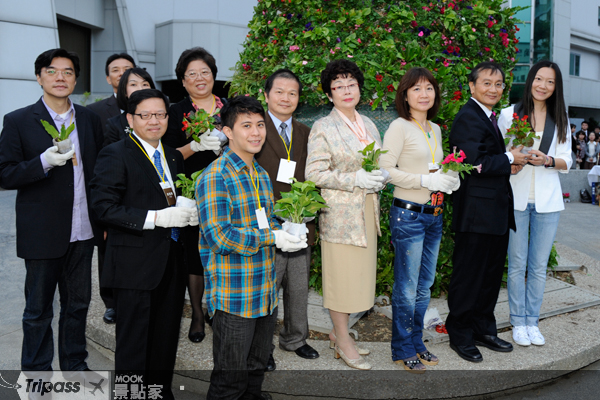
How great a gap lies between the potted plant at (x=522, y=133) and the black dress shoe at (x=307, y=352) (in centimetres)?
221

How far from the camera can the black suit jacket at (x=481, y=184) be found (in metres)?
3.52

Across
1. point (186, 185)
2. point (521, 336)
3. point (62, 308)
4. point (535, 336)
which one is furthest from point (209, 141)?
point (535, 336)

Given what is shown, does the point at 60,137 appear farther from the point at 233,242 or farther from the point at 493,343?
the point at 493,343

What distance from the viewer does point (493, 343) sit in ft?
12.4

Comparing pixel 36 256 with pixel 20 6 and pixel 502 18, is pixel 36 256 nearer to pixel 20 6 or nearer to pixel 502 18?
pixel 502 18

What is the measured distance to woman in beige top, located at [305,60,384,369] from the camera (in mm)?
3312

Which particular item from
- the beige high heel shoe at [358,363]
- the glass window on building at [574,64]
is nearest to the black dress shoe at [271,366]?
the beige high heel shoe at [358,363]

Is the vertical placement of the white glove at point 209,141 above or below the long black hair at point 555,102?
below

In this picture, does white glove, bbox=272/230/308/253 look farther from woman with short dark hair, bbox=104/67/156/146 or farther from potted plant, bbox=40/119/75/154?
woman with short dark hair, bbox=104/67/156/146

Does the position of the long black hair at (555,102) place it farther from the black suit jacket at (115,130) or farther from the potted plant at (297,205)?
the black suit jacket at (115,130)

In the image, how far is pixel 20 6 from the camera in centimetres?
1206

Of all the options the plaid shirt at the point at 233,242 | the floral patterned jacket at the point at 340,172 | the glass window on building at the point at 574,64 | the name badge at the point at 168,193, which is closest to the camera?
the plaid shirt at the point at 233,242

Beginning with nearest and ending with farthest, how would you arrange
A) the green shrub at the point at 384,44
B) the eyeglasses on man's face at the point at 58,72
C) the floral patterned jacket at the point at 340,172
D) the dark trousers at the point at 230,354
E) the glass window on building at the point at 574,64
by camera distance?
the dark trousers at the point at 230,354 < the eyeglasses on man's face at the point at 58,72 < the floral patterned jacket at the point at 340,172 < the green shrub at the point at 384,44 < the glass window on building at the point at 574,64

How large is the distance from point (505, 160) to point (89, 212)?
299cm
